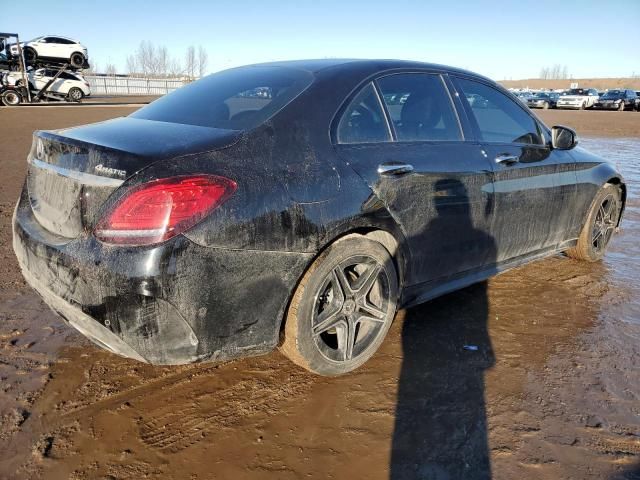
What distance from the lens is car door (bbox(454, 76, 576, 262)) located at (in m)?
3.41

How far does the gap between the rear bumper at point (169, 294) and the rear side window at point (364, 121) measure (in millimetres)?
764

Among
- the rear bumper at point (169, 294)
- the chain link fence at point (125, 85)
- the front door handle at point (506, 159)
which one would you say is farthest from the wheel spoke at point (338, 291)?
the chain link fence at point (125, 85)

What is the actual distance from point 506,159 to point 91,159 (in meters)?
2.62

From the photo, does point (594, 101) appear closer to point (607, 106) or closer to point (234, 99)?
point (607, 106)

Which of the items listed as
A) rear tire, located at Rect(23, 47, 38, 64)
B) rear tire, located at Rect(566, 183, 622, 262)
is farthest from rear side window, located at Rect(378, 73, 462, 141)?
rear tire, located at Rect(23, 47, 38, 64)

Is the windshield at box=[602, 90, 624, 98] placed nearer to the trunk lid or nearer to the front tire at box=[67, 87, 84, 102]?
the front tire at box=[67, 87, 84, 102]

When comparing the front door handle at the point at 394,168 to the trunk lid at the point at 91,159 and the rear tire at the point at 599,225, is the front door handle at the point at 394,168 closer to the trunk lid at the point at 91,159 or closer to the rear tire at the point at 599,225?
the trunk lid at the point at 91,159

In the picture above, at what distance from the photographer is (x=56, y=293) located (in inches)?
87.7

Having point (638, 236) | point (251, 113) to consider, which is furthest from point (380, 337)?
point (638, 236)

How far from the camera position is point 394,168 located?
8.89ft

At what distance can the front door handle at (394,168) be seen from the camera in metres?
2.67

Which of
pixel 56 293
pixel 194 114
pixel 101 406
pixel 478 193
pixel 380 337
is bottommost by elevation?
pixel 101 406

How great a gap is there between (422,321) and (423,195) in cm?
102

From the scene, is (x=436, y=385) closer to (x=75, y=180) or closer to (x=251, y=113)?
(x=251, y=113)
